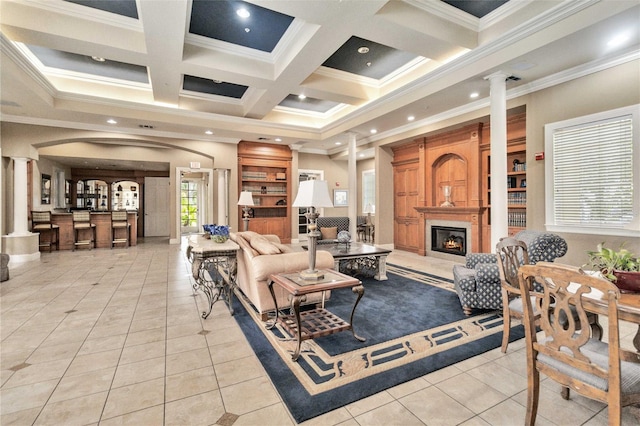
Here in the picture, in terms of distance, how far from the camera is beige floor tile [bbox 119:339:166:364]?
240cm

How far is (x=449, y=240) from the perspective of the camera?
22.5 feet

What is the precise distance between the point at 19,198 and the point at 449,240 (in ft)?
31.6

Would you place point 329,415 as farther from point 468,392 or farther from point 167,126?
point 167,126

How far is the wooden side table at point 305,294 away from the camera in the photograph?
235cm

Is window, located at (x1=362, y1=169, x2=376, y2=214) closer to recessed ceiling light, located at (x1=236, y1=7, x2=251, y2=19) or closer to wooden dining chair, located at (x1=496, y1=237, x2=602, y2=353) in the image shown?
recessed ceiling light, located at (x1=236, y1=7, x2=251, y2=19)

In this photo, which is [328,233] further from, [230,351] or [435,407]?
[435,407]

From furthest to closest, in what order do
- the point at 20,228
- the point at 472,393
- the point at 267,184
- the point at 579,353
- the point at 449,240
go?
the point at 267,184, the point at 449,240, the point at 20,228, the point at 472,393, the point at 579,353

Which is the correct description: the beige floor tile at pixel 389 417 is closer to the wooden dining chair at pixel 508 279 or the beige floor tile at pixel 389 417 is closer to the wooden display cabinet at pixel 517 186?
the wooden dining chair at pixel 508 279

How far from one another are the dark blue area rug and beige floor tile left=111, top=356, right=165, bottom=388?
73cm

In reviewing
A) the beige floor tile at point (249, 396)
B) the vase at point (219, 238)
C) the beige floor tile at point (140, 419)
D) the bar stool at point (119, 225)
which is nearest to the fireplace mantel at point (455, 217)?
the vase at point (219, 238)

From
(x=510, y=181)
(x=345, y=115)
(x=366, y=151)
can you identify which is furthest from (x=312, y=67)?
(x=366, y=151)

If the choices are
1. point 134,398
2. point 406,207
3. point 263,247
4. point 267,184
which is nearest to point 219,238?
point 263,247

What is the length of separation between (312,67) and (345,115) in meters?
2.50

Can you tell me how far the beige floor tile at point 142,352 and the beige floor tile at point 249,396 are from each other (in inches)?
34.1
